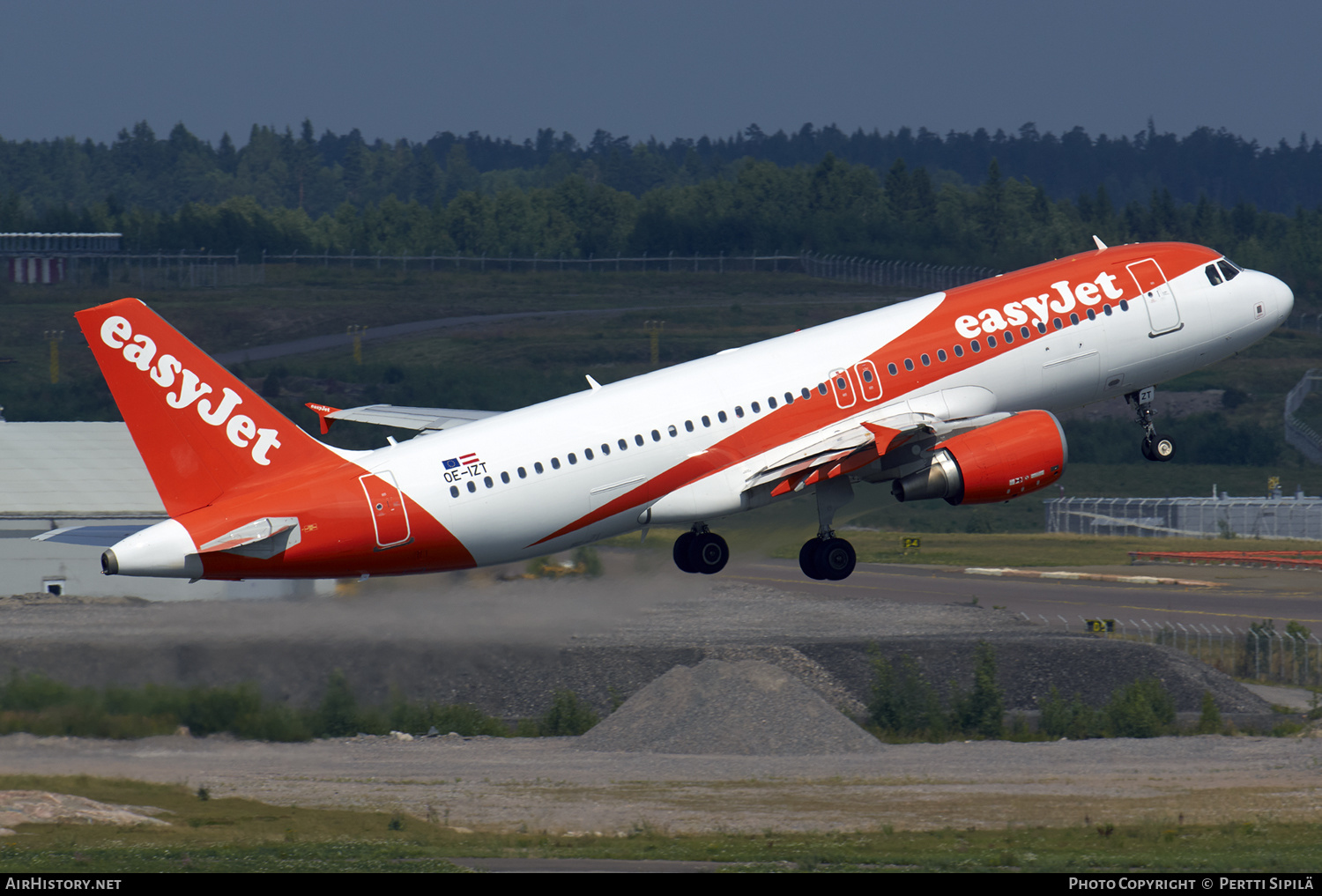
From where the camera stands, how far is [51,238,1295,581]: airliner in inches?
1577

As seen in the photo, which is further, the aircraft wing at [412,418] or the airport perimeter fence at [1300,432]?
the airport perimeter fence at [1300,432]

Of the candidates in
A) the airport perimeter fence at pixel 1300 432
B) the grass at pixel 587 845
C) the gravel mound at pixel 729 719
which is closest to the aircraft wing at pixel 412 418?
the grass at pixel 587 845

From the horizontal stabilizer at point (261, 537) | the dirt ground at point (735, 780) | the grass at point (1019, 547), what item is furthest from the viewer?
the grass at point (1019, 547)

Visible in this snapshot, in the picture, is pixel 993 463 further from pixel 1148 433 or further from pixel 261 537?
pixel 261 537

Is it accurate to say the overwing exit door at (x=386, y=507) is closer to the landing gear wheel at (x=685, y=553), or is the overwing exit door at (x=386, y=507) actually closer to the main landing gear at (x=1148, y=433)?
the landing gear wheel at (x=685, y=553)

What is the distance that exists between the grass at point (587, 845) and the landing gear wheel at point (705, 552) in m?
7.92

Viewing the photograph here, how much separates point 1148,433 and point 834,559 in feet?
36.8

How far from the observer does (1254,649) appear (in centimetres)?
8588

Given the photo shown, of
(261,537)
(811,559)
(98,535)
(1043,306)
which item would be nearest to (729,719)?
(811,559)

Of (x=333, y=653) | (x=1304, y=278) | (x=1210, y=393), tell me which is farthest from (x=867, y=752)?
(x=1304, y=278)

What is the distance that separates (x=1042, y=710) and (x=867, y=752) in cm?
950

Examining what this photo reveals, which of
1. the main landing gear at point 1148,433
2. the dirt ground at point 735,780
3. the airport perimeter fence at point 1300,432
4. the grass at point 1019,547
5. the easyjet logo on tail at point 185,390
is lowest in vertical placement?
the dirt ground at point 735,780

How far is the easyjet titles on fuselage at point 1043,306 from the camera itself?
149 feet

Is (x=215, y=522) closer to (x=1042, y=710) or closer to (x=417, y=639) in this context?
(x=417, y=639)
